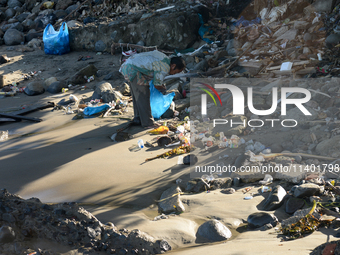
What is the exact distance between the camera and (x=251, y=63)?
7.34 m

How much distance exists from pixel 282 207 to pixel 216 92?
3.68 m

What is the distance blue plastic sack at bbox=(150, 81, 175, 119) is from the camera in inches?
211

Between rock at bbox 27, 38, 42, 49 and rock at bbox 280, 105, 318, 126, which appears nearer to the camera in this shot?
rock at bbox 280, 105, 318, 126

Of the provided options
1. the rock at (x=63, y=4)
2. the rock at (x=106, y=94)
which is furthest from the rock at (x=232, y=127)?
the rock at (x=63, y=4)

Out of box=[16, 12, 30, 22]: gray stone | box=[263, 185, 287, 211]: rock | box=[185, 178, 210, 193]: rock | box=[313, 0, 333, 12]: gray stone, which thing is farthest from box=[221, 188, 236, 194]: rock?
box=[16, 12, 30, 22]: gray stone

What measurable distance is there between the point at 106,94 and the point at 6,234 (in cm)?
493

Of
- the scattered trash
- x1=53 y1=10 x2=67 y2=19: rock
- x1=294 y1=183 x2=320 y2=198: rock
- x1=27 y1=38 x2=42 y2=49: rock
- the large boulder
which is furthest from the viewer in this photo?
x1=53 y1=10 x2=67 y2=19: rock

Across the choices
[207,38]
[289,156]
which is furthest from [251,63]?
[289,156]

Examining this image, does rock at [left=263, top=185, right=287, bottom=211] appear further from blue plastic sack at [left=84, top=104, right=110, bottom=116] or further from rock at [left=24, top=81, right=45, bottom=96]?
rock at [left=24, top=81, right=45, bottom=96]

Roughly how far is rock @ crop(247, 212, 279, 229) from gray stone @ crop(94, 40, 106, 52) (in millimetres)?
9354

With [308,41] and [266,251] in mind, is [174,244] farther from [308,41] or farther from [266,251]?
[308,41]

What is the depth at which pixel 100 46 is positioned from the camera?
10641 mm

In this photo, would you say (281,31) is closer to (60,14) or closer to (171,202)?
(171,202)

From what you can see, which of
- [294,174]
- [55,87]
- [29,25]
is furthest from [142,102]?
[29,25]
